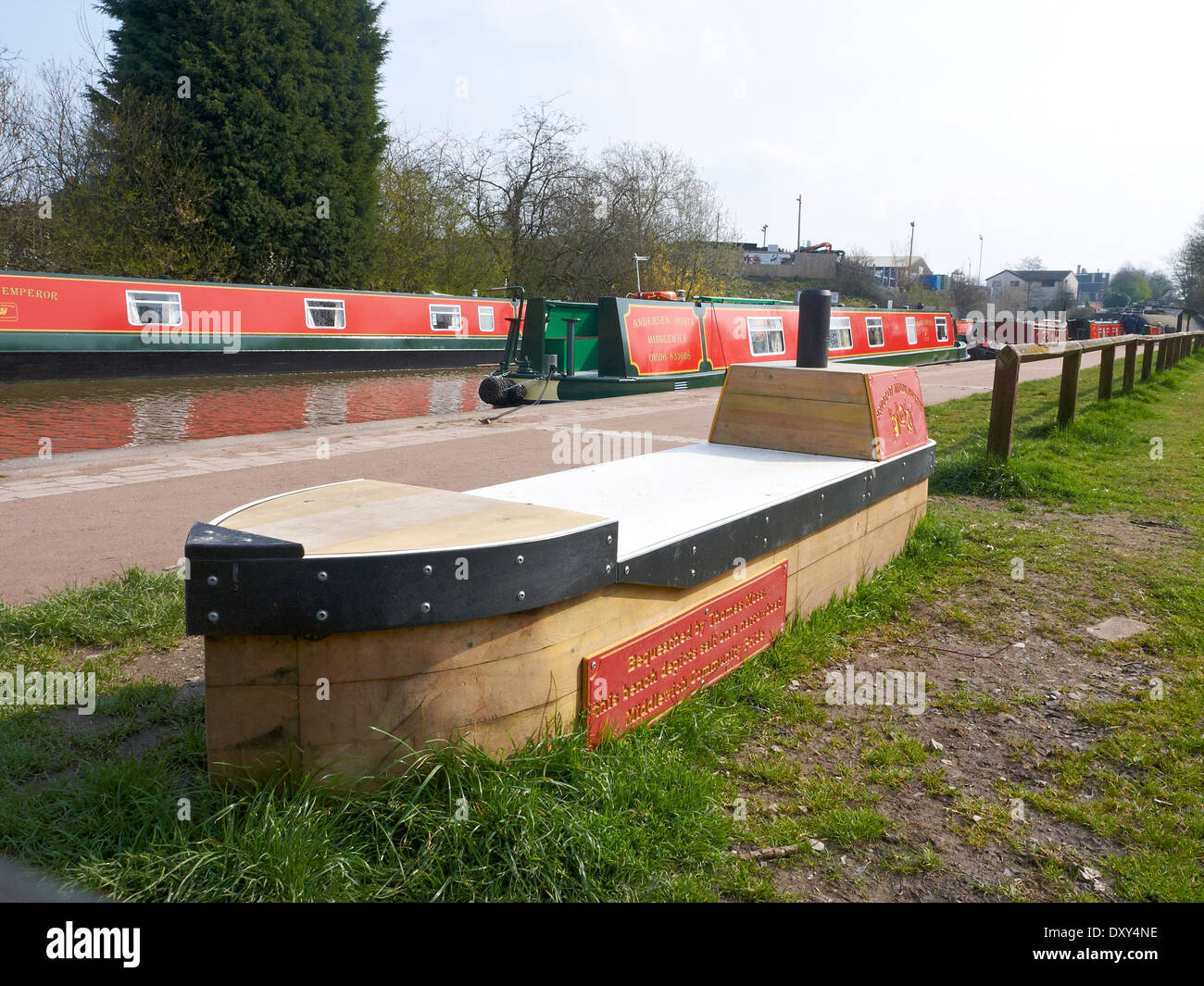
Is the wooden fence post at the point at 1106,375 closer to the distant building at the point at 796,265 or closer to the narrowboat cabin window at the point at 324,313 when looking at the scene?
the narrowboat cabin window at the point at 324,313

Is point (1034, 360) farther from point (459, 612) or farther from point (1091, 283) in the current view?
point (1091, 283)

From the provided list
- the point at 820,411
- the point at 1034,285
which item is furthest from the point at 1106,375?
the point at 1034,285

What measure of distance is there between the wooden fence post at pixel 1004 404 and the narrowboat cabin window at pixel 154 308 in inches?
581

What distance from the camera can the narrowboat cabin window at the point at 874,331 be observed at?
2153cm

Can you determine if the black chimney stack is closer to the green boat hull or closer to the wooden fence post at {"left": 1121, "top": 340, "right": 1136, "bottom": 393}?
the green boat hull

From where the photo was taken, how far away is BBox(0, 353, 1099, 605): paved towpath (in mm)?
5086

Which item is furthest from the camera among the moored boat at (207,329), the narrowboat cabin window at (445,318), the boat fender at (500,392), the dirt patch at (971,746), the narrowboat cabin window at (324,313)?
the narrowboat cabin window at (445,318)

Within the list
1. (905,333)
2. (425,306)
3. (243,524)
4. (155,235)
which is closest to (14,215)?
(155,235)

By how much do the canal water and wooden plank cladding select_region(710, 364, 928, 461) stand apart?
7.53 m

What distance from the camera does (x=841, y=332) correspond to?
2006 cm

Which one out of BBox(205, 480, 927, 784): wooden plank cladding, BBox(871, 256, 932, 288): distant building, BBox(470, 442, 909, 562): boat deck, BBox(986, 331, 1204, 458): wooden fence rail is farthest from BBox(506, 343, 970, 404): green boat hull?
BBox(871, 256, 932, 288): distant building

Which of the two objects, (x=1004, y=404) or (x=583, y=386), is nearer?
(x=1004, y=404)

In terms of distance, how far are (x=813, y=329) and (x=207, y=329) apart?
51.0ft

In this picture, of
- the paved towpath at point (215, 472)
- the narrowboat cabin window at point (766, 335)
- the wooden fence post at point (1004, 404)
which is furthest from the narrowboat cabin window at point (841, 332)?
the wooden fence post at point (1004, 404)
